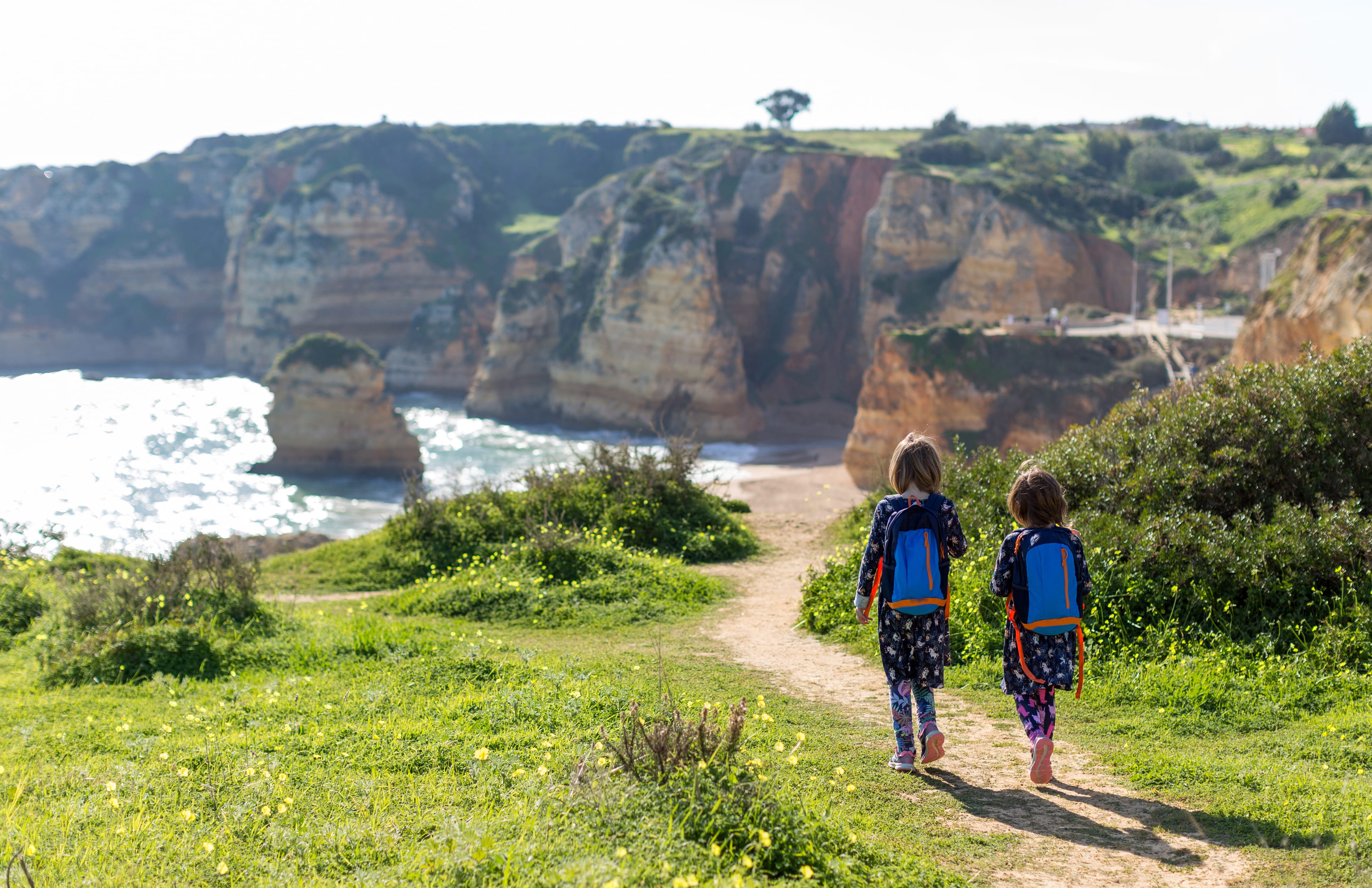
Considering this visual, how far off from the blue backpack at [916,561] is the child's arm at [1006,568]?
0.24m

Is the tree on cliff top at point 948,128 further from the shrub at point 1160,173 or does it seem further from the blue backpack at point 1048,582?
the blue backpack at point 1048,582

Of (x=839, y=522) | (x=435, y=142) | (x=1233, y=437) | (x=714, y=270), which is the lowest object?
(x=839, y=522)

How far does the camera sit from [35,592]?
9.45 meters

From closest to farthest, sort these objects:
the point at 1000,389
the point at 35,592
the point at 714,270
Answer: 1. the point at 35,592
2. the point at 1000,389
3. the point at 714,270

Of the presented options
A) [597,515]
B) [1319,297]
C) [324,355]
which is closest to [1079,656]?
[597,515]

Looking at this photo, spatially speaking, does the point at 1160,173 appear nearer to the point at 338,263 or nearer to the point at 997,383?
the point at 997,383

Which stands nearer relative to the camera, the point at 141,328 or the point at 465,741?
the point at 465,741

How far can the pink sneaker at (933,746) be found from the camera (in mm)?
4582

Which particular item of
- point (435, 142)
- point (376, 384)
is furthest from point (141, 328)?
point (376, 384)

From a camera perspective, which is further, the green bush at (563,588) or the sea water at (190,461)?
the sea water at (190,461)

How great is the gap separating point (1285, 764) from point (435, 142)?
7742 centimetres

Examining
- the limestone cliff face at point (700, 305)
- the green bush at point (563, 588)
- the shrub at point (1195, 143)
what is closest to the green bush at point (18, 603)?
the green bush at point (563, 588)

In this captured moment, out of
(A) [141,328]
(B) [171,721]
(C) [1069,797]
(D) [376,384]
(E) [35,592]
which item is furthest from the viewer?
(A) [141,328]

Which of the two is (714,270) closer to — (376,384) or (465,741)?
(376,384)
